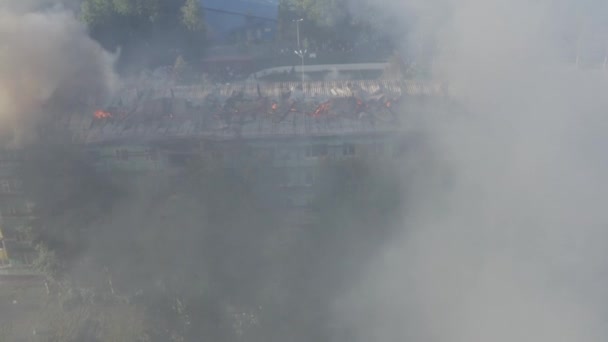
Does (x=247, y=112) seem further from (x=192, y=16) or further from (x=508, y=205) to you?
(x=192, y=16)

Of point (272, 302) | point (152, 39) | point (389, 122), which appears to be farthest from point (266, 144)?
point (152, 39)

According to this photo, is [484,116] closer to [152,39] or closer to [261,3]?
[152,39]

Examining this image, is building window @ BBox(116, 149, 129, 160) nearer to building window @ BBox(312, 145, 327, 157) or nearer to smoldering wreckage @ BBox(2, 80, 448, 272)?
smoldering wreckage @ BBox(2, 80, 448, 272)

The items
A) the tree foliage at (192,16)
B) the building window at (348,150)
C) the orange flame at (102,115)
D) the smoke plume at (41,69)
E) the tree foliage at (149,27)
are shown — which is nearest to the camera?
the smoke plume at (41,69)

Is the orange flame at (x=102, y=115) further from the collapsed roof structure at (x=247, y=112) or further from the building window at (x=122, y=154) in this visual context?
the building window at (x=122, y=154)

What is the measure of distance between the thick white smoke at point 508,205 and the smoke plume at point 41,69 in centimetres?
318

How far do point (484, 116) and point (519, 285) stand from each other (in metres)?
1.17

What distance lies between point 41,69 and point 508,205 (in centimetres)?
417

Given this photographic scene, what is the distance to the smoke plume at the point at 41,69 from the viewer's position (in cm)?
479

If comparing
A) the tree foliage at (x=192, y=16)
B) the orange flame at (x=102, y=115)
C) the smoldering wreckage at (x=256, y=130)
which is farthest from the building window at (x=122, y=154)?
the tree foliage at (x=192, y=16)

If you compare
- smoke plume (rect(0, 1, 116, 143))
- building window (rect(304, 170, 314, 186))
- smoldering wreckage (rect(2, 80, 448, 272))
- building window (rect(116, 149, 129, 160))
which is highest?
smoke plume (rect(0, 1, 116, 143))

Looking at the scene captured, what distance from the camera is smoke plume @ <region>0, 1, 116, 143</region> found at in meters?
4.79

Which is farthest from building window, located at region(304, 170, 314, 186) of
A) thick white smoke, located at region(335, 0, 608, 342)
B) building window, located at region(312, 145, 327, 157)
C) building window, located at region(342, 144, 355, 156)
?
thick white smoke, located at region(335, 0, 608, 342)

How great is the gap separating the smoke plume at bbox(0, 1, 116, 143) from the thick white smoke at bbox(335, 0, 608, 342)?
3.18 m
